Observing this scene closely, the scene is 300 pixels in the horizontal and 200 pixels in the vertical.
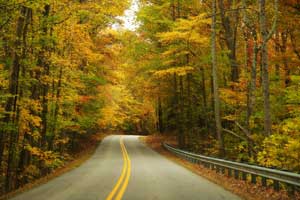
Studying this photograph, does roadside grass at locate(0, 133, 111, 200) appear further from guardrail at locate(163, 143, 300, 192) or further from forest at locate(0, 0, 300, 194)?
guardrail at locate(163, 143, 300, 192)

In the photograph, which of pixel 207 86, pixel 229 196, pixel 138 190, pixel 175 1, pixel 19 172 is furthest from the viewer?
pixel 207 86

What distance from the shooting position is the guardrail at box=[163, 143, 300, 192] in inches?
333

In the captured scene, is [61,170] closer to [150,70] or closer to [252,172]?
[150,70]

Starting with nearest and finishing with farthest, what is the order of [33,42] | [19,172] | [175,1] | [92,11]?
1. [33,42]
2. [19,172]
3. [92,11]
4. [175,1]

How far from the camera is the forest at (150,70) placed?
13.1 m

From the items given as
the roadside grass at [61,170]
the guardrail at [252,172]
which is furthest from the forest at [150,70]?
the roadside grass at [61,170]

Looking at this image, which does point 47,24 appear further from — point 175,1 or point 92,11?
point 175,1

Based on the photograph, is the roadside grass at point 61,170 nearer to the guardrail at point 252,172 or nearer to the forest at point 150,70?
the forest at point 150,70

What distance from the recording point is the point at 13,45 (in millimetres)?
13477

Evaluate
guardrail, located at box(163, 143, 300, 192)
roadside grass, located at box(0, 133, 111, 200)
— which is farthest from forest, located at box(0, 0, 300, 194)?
roadside grass, located at box(0, 133, 111, 200)

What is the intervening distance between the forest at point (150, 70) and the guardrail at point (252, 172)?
588 mm

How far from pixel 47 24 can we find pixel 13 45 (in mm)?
1655

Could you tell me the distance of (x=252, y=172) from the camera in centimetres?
1090

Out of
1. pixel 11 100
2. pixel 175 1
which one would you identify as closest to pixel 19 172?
pixel 11 100
